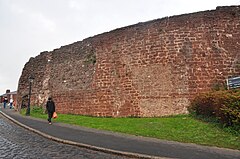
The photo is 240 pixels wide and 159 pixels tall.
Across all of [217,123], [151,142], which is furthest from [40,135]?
[217,123]

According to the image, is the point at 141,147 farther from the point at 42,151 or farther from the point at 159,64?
the point at 159,64

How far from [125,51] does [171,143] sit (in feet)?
30.0

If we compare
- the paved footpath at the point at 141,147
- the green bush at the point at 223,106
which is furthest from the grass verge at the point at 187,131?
the paved footpath at the point at 141,147

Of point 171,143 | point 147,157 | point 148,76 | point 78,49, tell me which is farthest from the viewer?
point 78,49

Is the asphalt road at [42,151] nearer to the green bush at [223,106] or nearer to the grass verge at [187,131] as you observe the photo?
the grass verge at [187,131]

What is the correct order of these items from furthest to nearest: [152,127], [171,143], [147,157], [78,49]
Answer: [78,49]
[152,127]
[171,143]
[147,157]

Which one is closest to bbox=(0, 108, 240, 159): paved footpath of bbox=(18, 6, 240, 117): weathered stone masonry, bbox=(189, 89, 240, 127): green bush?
bbox=(189, 89, 240, 127): green bush

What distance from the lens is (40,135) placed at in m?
10.4

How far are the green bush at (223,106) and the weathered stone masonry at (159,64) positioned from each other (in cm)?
261

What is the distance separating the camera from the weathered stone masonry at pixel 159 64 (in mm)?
14758

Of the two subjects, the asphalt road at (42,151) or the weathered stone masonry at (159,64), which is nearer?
the asphalt road at (42,151)

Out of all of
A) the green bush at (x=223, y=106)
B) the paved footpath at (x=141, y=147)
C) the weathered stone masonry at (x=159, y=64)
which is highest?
the weathered stone masonry at (x=159, y=64)

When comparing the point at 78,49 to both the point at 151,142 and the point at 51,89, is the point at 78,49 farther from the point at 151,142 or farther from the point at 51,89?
the point at 151,142

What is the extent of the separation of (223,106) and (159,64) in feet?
20.3
